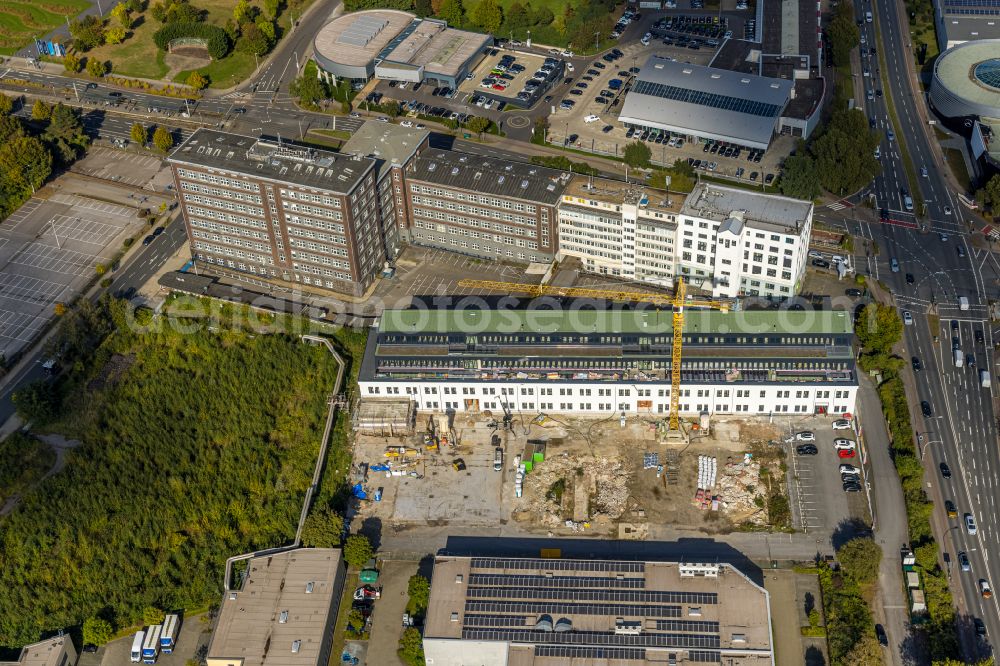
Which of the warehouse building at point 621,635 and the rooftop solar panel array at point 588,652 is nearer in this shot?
the warehouse building at point 621,635

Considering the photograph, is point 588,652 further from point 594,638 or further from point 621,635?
point 621,635

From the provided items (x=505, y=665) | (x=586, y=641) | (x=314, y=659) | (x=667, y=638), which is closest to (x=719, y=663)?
(x=667, y=638)

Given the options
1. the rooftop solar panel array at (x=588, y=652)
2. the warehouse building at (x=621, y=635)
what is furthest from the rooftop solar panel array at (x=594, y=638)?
the rooftop solar panel array at (x=588, y=652)

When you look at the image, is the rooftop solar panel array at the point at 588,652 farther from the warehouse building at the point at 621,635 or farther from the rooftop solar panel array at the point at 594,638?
the rooftop solar panel array at the point at 594,638

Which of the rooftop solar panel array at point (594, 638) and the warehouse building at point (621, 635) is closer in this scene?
the warehouse building at point (621, 635)

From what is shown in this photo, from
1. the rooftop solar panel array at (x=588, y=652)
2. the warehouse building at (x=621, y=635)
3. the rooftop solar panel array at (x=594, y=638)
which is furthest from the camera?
the rooftop solar panel array at (x=594, y=638)

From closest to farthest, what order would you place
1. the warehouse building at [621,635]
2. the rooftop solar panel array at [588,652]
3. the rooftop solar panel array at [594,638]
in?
the warehouse building at [621,635] < the rooftop solar panel array at [588,652] < the rooftop solar panel array at [594,638]

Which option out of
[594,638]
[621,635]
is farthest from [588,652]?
[621,635]

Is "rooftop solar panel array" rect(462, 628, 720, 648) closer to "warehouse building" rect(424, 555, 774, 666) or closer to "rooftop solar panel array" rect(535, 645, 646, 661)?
"warehouse building" rect(424, 555, 774, 666)
